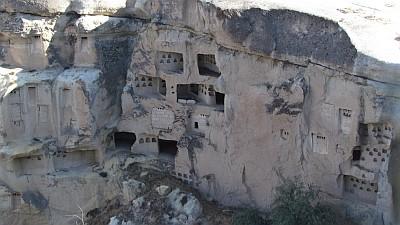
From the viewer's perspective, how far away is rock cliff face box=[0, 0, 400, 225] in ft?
44.0

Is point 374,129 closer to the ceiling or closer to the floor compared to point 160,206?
closer to the ceiling

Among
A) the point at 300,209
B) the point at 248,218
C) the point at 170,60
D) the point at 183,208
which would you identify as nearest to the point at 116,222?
the point at 183,208

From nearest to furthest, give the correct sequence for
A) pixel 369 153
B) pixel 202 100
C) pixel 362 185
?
pixel 369 153 < pixel 362 185 < pixel 202 100

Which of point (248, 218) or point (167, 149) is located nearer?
point (248, 218)

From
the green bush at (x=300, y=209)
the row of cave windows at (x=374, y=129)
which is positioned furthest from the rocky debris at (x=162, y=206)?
the row of cave windows at (x=374, y=129)

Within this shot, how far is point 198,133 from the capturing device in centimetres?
1591

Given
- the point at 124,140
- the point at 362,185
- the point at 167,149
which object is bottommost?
the point at 362,185

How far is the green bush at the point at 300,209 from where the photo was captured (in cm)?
1371

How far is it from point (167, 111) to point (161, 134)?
0.55 m

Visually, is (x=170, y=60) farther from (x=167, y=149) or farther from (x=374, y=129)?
(x=374, y=129)

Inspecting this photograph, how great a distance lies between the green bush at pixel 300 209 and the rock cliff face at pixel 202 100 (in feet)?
1.18

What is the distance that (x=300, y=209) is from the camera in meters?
13.8

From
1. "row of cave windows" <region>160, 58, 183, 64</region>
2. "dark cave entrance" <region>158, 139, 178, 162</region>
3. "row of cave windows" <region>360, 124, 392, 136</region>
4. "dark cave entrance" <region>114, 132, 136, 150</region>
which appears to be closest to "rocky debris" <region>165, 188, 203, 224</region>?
"dark cave entrance" <region>158, 139, 178, 162</region>

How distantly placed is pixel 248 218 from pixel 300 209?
1.21 metres
